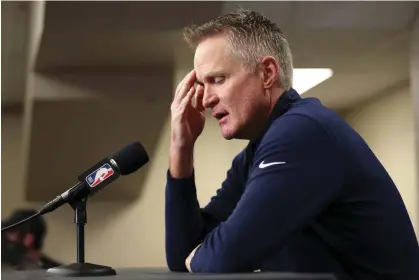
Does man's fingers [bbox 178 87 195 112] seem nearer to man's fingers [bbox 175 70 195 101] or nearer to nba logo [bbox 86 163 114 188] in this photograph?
man's fingers [bbox 175 70 195 101]

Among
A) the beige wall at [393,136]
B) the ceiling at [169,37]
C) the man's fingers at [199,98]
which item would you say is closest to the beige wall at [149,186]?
the beige wall at [393,136]

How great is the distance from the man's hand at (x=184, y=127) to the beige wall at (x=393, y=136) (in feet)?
3.55

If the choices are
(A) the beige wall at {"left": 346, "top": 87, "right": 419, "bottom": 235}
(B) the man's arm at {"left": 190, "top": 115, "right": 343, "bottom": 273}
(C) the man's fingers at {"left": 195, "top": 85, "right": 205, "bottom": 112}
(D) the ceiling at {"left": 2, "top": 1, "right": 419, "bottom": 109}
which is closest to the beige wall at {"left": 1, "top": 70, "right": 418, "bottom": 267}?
(A) the beige wall at {"left": 346, "top": 87, "right": 419, "bottom": 235}

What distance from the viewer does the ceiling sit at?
7.07 ft

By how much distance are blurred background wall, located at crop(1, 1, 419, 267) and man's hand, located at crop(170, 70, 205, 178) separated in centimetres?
91

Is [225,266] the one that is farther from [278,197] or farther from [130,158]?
[130,158]

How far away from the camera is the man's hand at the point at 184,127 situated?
1.14 meters

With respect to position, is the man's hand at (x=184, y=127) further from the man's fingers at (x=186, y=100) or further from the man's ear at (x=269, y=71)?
the man's ear at (x=269, y=71)

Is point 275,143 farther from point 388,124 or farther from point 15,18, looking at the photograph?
point 15,18

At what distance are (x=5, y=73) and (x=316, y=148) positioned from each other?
5.40ft

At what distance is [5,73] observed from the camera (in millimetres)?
2176

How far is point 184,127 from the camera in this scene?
3.78 feet

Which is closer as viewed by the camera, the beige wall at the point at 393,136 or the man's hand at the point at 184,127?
the man's hand at the point at 184,127

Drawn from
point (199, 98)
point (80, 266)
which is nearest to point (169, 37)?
point (199, 98)
